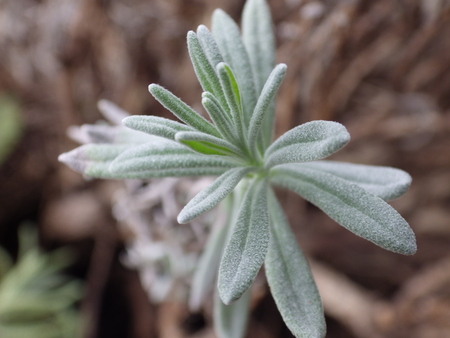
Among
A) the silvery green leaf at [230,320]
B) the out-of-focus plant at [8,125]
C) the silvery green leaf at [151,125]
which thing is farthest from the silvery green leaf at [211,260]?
the out-of-focus plant at [8,125]

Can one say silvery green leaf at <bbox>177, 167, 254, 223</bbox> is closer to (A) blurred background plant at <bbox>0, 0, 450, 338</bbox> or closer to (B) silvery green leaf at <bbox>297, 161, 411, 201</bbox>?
(B) silvery green leaf at <bbox>297, 161, 411, 201</bbox>

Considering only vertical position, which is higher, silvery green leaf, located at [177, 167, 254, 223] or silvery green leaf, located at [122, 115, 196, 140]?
silvery green leaf, located at [122, 115, 196, 140]

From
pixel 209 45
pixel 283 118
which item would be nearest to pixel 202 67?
pixel 209 45

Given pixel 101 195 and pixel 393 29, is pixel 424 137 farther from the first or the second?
pixel 101 195

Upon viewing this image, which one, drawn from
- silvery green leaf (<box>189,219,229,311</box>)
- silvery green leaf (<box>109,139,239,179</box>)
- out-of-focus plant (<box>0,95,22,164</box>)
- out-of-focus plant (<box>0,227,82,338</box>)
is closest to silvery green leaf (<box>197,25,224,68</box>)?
silvery green leaf (<box>109,139,239,179</box>)

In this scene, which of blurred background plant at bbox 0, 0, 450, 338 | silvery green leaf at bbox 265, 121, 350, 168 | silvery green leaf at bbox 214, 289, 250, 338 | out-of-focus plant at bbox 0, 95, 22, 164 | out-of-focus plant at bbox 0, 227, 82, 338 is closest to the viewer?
silvery green leaf at bbox 265, 121, 350, 168

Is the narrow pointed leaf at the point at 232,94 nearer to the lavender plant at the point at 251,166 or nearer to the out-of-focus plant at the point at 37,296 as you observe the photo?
the lavender plant at the point at 251,166

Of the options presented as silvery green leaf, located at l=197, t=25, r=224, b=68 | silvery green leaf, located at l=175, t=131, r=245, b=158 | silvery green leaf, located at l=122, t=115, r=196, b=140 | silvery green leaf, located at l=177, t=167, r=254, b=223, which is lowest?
silvery green leaf, located at l=177, t=167, r=254, b=223
